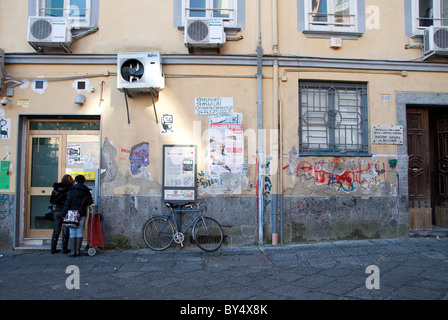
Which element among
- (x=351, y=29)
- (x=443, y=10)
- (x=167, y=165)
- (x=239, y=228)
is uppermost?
(x=443, y=10)

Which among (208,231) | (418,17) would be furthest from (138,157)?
(418,17)

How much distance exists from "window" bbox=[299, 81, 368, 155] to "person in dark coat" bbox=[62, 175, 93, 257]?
15.1ft

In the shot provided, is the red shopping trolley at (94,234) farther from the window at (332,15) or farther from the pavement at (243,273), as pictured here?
the window at (332,15)

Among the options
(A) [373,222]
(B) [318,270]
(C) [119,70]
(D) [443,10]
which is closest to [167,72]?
(C) [119,70]

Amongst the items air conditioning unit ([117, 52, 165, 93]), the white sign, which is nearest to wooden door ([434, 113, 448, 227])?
the white sign

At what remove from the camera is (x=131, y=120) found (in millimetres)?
6793

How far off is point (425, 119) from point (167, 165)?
6.10m

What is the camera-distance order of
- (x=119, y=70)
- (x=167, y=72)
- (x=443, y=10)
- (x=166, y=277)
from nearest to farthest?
1. (x=166, y=277)
2. (x=119, y=70)
3. (x=167, y=72)
4. (x=443, y=10)

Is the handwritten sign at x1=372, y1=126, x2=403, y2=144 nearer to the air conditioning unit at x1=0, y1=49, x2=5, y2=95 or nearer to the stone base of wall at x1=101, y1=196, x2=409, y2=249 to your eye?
the stone base of wall at x1=101, y1=196, x2=409, y2=249

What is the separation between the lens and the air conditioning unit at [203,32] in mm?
6551

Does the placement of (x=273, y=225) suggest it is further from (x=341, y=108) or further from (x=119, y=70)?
(x=119, y=70)

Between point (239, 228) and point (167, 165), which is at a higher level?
point (167, 165)

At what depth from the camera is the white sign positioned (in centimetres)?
684

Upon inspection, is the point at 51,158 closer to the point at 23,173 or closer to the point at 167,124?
the point at 23,173
